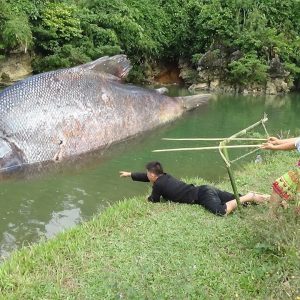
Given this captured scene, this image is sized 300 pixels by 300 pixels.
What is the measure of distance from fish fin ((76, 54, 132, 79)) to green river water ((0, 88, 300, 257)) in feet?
4.65

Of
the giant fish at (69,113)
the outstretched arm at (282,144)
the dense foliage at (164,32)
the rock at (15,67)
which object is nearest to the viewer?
the outstretched arm at (282,144)

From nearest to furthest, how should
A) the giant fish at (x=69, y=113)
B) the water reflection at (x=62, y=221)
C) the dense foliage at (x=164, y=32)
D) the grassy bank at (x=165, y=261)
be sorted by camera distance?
the grassy bank at (x=165, y=261) < the water reflection at (x=62, y=221) < the giant fish at (x=69, y=113) < the dense foliage at (x=164, y=32)

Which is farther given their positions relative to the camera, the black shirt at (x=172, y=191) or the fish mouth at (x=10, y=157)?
the fish mouth at (x=10, y=157)

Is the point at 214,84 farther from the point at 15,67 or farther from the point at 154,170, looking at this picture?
the point at 154,170

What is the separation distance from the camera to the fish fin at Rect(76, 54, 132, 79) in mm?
9812

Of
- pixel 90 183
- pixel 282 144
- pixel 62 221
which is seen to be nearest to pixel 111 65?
pixel 90 183

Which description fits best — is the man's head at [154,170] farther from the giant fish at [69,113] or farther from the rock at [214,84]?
the rock at [214,84]

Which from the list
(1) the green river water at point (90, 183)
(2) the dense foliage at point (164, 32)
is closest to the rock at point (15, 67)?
(2) the dense foliage at point (164, 32)

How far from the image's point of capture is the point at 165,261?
414cm

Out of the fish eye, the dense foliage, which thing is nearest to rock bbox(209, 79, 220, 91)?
the dense foliage

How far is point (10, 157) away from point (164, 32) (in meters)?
19.9

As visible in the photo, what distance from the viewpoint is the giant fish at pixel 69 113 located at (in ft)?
26.3

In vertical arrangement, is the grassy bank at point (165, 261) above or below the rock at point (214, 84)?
above

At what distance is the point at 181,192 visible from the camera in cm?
580
